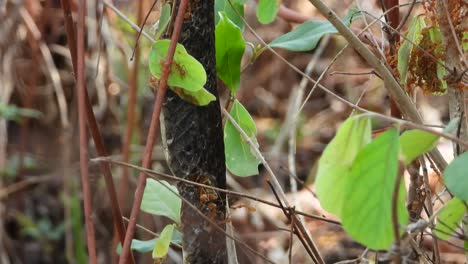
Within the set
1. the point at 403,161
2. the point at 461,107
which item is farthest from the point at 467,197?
the point at 461,107

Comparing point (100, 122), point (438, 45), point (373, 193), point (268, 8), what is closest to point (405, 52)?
point (438, 45)

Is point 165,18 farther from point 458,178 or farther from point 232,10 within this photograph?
point 458,178

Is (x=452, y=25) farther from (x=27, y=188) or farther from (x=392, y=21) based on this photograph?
(x=27, y=188)

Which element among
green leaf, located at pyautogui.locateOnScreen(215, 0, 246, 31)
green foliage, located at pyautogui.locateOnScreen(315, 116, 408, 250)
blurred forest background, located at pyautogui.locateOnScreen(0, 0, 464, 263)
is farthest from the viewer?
blurred forest background, located at pyautogui.locateOnScreen(0, 0, 464, 263)

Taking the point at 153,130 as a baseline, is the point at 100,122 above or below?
below

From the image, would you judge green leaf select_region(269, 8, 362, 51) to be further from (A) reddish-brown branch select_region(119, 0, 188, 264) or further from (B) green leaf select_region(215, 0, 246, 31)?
(A) reddish-brown branch select_region(119, 0, 188, 264)

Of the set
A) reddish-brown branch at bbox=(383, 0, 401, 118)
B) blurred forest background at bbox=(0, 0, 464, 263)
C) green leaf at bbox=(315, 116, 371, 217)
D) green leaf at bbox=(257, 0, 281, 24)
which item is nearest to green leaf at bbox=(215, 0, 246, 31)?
green leaf at bbox=(257, 0, 281, 24)

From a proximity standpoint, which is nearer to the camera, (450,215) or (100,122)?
(450,215)
